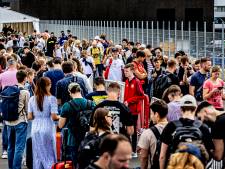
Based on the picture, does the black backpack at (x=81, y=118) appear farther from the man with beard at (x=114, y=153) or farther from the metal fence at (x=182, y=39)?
the metal fence at (x=182, y=39)

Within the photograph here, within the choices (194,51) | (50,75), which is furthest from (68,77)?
(194,51)

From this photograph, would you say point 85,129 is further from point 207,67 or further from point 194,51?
point 194,51

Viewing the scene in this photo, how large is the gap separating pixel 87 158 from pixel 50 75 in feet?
20.9

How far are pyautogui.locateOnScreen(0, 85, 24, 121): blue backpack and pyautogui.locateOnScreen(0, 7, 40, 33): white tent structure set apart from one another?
38.9m

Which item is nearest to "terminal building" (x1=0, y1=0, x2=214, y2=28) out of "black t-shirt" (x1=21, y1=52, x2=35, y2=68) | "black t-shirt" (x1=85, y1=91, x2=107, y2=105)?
"black t-shirt" (x1=21, y1=52, x2=35, y2=68)

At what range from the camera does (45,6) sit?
220ft

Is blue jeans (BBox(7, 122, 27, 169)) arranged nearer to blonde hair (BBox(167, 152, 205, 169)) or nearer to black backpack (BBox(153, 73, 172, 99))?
black backpack (BBox(153, 73, 172, 99))

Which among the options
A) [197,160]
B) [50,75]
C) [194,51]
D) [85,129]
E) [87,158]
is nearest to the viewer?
[197,160]

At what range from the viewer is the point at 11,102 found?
498 inches

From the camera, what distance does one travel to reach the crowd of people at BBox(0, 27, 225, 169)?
8624mm

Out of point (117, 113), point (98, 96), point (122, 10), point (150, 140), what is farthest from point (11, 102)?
point (122, 10)

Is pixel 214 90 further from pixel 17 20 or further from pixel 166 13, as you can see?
pixel 166 13

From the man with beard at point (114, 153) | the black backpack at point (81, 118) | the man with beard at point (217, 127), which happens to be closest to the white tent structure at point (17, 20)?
the black backpack at point (81, 118)

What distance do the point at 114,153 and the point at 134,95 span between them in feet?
25.3
